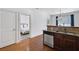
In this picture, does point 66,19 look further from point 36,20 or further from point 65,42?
point 36,20

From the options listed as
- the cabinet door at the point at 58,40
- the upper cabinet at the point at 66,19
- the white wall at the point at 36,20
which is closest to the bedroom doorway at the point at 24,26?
the white wall at the point at 36,20

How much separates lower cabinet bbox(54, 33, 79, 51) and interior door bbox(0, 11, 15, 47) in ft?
4.40

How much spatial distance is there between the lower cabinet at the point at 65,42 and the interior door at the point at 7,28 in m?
1.34

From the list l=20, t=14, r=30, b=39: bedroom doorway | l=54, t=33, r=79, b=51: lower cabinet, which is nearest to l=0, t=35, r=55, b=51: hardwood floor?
l=20, t=14, r=30, b=39: bedroom doorway

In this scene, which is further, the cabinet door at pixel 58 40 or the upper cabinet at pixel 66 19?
the cabinet door at pixel 58 40

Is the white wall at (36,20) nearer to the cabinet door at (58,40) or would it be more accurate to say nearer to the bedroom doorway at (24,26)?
the bedroom doorway at (24,26)

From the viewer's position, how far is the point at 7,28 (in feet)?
7.87

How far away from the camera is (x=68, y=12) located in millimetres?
2258

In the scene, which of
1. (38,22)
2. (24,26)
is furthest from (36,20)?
(24,26)

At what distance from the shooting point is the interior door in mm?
2283

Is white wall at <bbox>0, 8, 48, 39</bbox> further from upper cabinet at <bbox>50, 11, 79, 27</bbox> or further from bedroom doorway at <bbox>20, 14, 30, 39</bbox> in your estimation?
upper cabinet at <bbox>50, 11, 79, 27</bbox>

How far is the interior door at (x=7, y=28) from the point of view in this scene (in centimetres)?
228

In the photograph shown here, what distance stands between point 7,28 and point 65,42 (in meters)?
1.69
